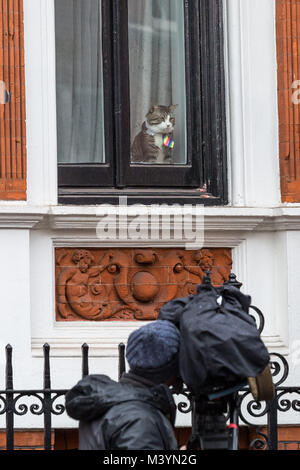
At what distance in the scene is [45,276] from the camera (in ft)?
25.1

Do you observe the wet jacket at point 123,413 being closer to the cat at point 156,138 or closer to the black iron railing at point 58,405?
the black iron railing at point 58,405

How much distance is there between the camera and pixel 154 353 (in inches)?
185

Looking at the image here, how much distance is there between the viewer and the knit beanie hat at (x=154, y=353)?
4695mm

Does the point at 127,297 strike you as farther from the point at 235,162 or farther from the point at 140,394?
the point at 140,394

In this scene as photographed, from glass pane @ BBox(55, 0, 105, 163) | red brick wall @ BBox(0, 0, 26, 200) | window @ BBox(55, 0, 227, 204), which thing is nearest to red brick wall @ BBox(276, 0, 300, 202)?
window @ BBox(55, 0, 227, 204)

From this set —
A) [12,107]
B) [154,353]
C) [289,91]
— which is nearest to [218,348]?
[154,353]

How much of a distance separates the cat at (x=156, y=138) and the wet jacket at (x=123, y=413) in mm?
3650

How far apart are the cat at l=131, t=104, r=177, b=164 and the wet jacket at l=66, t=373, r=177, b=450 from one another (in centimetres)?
365

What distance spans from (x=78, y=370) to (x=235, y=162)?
195cm

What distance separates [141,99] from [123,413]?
422cm

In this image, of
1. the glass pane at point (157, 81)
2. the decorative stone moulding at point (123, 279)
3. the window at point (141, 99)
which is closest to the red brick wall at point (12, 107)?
the window at point (141, 99)

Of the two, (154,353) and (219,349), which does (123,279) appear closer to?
(154,353)

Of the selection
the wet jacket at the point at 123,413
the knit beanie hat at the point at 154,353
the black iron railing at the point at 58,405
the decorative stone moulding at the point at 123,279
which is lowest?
the black iron railing at the point at 58,405
